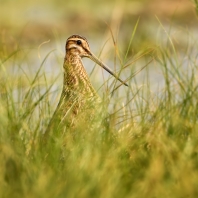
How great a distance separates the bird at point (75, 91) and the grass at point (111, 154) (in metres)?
0.10

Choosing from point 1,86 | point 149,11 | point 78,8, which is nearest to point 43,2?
point 78,8

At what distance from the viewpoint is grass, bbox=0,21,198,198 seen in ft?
11.4

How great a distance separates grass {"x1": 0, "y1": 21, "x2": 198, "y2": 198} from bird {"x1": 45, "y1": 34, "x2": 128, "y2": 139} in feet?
0.32

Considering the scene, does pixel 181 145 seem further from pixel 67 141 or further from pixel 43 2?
pixel 43 2

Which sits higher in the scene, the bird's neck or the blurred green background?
the blurred green background

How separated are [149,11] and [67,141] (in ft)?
31.6

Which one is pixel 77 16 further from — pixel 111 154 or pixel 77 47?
pixel 111 154

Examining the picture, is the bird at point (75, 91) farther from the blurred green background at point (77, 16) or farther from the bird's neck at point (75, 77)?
the blurred green background at point (77, 16)

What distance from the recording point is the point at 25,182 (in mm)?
3641

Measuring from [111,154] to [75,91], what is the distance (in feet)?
2.85

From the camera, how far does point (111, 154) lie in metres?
3.88

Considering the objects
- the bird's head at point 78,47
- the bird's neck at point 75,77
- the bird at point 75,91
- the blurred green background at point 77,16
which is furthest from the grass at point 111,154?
the blurred green background at point 77,16

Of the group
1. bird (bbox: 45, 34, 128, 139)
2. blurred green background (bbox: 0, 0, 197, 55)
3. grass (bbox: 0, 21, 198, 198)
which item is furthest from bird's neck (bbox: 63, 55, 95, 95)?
blurred green background (bbox: 0, 0, 197, 55)

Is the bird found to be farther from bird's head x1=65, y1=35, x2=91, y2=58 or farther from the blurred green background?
the blurred green background
